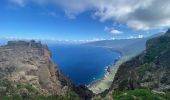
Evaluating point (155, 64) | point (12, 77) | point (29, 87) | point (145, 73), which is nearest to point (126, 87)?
point (145, 73)

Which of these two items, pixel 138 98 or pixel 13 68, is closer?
pixel 138 98

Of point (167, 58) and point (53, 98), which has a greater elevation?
point (167, 58)

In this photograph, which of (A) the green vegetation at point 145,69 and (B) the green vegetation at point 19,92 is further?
(A) the green vegetation at point 145,69

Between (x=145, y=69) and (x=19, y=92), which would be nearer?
(x=19, y=92)

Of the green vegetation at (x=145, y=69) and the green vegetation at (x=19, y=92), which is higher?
the green vegetation at (x=145, y=69)

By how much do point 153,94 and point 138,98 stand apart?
7.51 metres

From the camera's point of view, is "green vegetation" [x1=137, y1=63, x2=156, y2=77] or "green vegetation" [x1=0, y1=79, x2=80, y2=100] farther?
"green vegetation" [x1=137, y1=63, x2=156, y2=77]

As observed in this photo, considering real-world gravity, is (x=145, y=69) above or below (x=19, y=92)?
above

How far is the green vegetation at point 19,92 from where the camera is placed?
499 ft

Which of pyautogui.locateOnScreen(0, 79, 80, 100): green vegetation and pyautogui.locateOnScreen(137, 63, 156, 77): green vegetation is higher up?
pyautogui.locateOnScreen(137, 63, 156, 77): green vegetation

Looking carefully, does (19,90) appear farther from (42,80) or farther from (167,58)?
(167,58)

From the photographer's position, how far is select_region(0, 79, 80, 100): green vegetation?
15205cm

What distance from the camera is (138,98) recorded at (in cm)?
10138

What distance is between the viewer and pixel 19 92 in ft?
519
